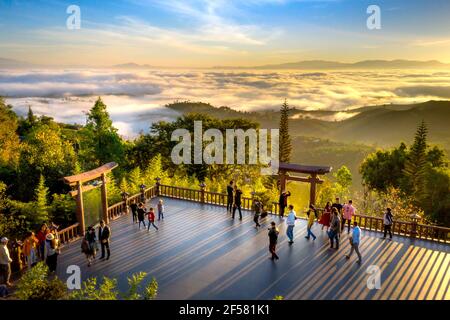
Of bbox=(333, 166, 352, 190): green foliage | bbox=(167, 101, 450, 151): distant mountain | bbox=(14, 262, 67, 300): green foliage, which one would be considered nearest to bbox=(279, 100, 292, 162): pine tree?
bbox=(333, 166, 352, 190): green foliage

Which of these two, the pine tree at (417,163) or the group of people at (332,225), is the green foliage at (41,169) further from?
the pine tree at (417,163)

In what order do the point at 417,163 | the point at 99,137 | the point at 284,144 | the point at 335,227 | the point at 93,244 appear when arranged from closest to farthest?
the point at 93,244, the point at 335,227, the point at 99,137, the point at 417,163, the point at 284,144

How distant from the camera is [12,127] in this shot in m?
45.5

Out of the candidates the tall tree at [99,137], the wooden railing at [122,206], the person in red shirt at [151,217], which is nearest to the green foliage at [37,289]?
the person in red shirt at [151,217]

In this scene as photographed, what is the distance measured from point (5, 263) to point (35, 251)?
1278 millimetres

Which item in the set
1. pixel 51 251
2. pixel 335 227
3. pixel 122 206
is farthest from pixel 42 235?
pixel 335 227

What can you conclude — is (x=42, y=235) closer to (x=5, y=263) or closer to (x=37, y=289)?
(x=5, y=263)

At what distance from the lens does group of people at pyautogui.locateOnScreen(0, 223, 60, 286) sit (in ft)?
35.6

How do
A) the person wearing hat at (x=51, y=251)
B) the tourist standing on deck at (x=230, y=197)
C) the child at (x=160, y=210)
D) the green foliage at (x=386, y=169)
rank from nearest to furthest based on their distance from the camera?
the person wearing hat at (x=51, y=251) < the child at (x=160, y=210) < the tourist standing on deck at (x=230, y=197) < the green foliage at (x=386, y=169)

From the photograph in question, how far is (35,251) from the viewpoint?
12.1 meters

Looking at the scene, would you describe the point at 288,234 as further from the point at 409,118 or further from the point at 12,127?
the point at 409,118

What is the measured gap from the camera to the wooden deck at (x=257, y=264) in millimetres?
10875
